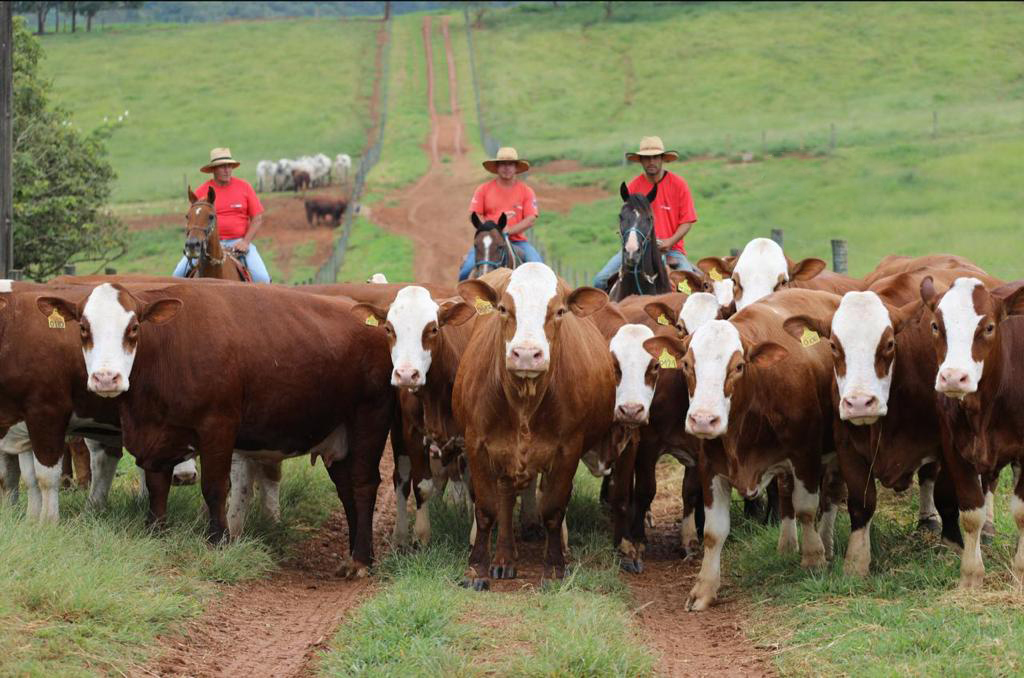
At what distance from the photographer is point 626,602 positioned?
8.38 metres

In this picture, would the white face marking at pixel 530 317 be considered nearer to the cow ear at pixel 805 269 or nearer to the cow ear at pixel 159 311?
the cow ear at pixel 159 311

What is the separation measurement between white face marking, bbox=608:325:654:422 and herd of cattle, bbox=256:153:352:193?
→ 38.3 m

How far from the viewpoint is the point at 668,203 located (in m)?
14.1

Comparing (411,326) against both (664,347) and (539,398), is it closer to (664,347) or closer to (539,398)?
(539,398)

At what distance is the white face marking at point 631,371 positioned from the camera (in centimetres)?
942

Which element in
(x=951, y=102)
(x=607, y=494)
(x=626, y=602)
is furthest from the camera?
(x=951, y=102)

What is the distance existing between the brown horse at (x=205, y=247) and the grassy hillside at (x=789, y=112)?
51.3ft

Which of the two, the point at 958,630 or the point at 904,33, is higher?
the point at 904,33

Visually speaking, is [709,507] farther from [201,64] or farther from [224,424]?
[201,64]

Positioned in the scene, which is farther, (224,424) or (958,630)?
(224,424)

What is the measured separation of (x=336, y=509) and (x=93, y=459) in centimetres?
233

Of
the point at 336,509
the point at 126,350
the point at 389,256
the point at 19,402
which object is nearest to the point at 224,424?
the point at 126,350

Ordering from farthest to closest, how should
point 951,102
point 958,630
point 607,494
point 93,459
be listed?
point 951,102
point 607,494
point 93,459
point 958,630

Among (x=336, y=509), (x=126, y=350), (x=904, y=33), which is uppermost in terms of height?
(x=904, y=33)
